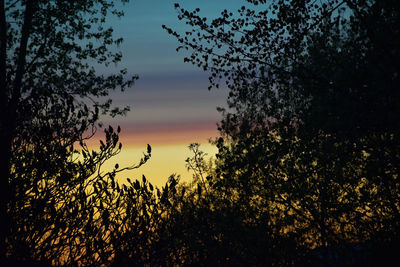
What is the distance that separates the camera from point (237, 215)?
709 inches

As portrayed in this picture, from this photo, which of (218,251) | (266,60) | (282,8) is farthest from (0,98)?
(218,251)

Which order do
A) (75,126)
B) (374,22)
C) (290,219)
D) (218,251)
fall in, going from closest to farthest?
(374,22), (75,126), (290,219), (218,251)

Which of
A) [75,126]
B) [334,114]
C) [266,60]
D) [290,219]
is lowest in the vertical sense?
[290,219]

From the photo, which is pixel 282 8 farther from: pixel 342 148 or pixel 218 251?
pixel 218 251

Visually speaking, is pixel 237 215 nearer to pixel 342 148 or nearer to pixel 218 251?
pixel 218 251

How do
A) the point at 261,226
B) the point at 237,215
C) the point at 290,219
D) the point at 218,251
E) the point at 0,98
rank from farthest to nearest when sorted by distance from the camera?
the point at 218,251 → the point at 237,215 → the point at 261,226 → the point at 290,219 → the point at 0,98

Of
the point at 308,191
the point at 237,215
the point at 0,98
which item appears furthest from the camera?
the point at 237,215

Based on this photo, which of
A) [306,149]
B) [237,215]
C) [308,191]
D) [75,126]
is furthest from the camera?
[237,215]

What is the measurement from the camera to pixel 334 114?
850 centimetres

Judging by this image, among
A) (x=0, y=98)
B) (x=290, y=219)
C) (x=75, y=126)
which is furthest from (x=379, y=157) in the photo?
(x=0, y=98)

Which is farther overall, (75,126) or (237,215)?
(237,215)

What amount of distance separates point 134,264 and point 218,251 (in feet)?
40.2

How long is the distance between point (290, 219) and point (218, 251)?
7814 mm

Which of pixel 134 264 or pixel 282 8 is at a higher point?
pixel 282 8
